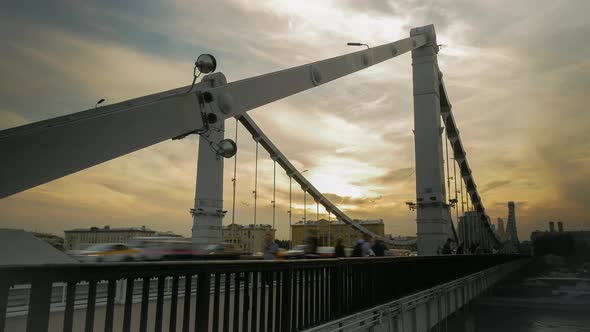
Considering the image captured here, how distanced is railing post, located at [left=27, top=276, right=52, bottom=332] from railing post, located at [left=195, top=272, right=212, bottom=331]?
119cm

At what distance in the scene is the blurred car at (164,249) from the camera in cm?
1364

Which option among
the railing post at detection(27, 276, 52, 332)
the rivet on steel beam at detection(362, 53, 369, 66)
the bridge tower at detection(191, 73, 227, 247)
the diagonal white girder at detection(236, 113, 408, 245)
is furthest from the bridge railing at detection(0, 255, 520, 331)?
the diagonal white girder at detection(236, 113, 408, 245)

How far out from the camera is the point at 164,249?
1377cm

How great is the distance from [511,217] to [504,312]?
280ft

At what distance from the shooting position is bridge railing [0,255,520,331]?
2412mm

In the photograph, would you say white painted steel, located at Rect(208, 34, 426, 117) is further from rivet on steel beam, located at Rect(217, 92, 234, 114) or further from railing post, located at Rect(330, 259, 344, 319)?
railing post, located at Rect(330, 259, 344, 319)

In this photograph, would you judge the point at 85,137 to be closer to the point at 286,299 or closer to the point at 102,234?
the point at 286,299

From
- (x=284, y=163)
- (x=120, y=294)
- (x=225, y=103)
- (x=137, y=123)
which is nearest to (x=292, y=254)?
(x=120, y=294)

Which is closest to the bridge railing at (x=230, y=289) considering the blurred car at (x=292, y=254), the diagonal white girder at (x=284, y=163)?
the blurred car at (x=292, y=254)

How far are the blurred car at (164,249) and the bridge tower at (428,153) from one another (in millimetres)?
8614

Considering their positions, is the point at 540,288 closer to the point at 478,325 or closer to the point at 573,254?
the point at 478,325

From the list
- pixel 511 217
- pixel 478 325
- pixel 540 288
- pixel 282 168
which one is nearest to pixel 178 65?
pixel 282 168

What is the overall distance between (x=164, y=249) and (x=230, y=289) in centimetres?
972

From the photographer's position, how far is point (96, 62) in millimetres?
5113
